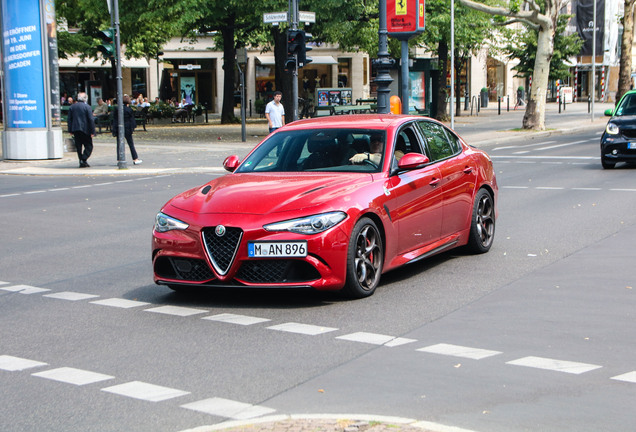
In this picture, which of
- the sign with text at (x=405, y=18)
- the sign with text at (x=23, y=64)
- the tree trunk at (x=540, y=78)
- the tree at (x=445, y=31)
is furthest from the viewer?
the tree at (x=445, y=31)

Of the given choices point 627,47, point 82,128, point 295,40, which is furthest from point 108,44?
point 627,47

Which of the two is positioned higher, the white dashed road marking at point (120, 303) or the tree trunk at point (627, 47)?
the tree trunk at point (627, 47)

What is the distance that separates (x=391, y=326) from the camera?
6.66m

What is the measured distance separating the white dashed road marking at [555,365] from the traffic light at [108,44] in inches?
724

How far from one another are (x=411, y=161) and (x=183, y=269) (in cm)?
215

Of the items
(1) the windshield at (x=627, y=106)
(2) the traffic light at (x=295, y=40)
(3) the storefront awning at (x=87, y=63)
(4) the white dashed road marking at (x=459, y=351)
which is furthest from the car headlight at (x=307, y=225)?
(3) the storefront awning at (x=87, y=63)

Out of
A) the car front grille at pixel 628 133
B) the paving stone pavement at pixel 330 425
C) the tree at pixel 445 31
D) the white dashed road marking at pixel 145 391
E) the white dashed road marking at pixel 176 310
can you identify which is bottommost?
the white dashed road marking at pixel 176 310

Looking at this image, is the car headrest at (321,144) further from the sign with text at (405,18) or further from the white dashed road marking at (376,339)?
the sign with text at (405,18)

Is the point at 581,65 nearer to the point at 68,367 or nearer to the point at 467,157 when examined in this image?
the point at 467,157

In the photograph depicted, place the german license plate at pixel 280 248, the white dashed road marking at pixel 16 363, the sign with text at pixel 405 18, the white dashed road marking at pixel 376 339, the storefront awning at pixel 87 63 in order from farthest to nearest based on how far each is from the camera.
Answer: the storefront awning at pixel 87 63
the sign with text at pixel 405 18
the german license plate at pixel 280 248
the white dashed road marking at pixel 376 339
the white dashed road marking at pixel 16 363

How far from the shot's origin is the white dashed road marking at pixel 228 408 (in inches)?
186

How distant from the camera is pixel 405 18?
81.0ft

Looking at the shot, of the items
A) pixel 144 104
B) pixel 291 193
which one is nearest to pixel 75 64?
pixel 144 104

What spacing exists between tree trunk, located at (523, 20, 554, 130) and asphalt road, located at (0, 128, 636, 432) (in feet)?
78.9
